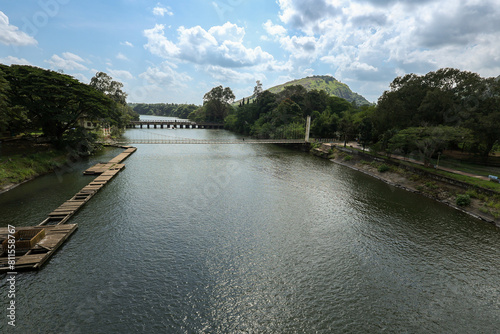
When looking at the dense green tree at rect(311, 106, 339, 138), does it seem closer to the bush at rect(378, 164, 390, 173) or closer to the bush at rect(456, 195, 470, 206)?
the bush at rect(378, 164, 390, 173)

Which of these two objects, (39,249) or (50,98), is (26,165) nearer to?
(50,98)

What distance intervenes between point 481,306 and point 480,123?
2824cm

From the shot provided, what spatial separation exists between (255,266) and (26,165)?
1442 inches

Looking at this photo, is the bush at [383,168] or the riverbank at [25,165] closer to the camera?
the riverbank at [25,165]

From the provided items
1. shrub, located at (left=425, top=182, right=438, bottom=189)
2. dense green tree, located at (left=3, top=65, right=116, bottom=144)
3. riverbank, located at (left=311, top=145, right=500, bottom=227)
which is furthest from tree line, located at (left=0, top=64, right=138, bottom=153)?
shrub, located at (left=425, top=182, right=438, bottom=189)

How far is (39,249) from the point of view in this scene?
16.3 metres

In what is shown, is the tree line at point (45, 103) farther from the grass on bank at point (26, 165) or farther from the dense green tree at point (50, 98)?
the grass on bank at point (26, 165)

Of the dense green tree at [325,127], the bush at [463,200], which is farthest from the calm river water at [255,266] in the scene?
the dense green tree at [325,127]

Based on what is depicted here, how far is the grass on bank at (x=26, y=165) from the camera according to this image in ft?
97.8

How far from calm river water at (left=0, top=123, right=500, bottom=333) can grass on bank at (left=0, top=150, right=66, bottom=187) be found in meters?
2.09

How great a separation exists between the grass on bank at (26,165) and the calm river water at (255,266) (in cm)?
209

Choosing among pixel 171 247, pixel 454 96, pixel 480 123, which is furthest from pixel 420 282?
pixel 454 96

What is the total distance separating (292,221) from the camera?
23.4 m

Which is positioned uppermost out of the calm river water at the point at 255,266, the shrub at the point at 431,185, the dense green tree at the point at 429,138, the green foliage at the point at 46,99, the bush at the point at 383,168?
the green foliage at the point at 46,99
